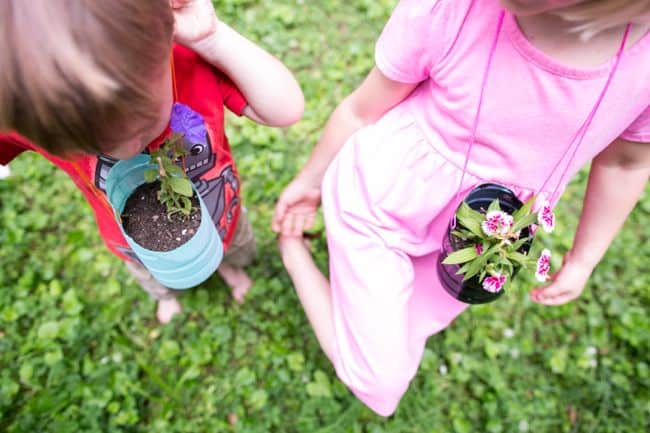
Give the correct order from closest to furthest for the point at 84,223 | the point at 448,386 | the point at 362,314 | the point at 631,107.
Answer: the point at 631,107 < the point at 362,314 < the point at 448,386 < the point at 84,223

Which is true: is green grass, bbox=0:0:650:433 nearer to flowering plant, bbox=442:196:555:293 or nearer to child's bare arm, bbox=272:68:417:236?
child's bare arm, bbox=272:68:417:236

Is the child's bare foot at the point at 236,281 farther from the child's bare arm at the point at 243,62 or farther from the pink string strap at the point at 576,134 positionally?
the pink string strap at the point at 576,134

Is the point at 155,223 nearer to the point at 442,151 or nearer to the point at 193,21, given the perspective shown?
the point at 193,21

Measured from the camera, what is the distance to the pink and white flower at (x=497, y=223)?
3.56ft

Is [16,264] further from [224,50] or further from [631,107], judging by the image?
[631,107]

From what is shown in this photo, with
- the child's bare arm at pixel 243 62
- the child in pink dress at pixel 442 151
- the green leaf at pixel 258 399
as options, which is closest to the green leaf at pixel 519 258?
the child in pink dress at pixel 442 151

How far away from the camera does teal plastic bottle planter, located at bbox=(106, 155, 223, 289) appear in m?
1.08

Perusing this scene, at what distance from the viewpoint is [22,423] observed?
186 cm

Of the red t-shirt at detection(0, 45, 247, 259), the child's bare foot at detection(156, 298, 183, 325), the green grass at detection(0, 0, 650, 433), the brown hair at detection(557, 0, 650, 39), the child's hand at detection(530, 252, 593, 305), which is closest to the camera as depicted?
the brown hair at detection(557, 0, 650, 39)

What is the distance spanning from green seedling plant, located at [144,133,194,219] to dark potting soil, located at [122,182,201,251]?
0.03m

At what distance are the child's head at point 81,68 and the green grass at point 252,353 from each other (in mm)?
1315

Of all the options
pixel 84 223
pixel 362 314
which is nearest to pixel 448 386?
pixel 362 314

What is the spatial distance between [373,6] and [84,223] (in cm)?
182

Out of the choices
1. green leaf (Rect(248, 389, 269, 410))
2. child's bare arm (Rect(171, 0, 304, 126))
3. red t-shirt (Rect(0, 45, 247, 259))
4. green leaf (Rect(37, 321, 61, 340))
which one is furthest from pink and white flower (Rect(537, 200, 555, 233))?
green leaf (Rect(37, 321, 61, 340))
